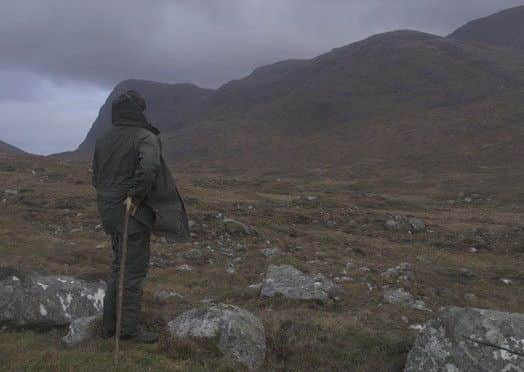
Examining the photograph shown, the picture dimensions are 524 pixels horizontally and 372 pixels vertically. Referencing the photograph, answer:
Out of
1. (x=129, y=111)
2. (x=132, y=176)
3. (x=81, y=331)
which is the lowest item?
(x=81, y=331)

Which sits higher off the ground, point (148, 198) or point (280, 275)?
point (148, 198)

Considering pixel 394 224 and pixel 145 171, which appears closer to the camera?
pixel 145 171

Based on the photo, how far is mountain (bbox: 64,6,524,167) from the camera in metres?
105

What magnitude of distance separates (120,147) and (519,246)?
22806 millimetres

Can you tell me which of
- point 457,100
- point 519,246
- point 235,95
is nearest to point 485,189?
point 519,246

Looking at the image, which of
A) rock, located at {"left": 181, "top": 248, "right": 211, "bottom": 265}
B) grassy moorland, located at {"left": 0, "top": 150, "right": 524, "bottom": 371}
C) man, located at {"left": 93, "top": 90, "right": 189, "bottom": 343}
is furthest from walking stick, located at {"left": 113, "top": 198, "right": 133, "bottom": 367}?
rock, located at {"left": 181, "top": 248, "right": 211, "bottom": 265}

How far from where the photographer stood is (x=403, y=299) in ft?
44.2

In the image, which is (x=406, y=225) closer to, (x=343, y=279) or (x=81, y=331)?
(x=343, y=279)

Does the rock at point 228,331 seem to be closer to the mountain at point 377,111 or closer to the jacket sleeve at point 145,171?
A: the jacket sleeve at point 145,171

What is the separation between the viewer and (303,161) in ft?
363

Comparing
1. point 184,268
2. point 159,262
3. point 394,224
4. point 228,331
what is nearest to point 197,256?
point 159,262

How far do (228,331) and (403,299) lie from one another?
22.1 ft

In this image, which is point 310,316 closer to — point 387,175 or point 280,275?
point 280,275

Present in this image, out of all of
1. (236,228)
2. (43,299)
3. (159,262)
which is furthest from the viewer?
(236,228)
